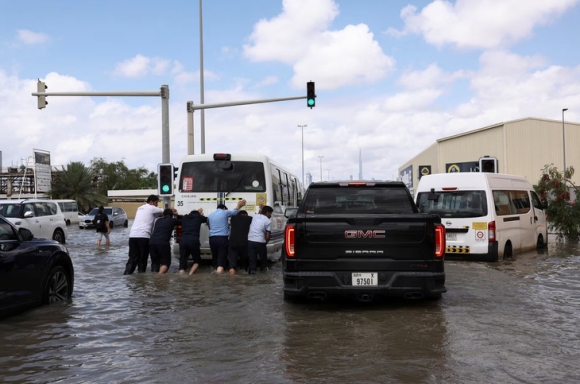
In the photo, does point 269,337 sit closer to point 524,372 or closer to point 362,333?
point 362,333

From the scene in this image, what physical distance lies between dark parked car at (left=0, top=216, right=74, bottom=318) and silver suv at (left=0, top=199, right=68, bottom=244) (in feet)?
37.8

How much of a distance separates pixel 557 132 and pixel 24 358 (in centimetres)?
5884

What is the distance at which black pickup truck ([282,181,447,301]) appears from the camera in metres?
7.66

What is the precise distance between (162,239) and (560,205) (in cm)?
1574

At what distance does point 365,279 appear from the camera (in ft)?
25.2

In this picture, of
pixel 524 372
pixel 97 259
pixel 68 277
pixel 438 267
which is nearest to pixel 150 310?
pixel 68 277

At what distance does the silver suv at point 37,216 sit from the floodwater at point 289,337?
10823 mm

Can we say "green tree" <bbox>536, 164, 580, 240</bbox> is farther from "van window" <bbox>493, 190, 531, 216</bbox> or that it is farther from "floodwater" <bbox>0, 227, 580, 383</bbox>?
"floodwater" <bbox>0, 227, 580, 383</bbox>

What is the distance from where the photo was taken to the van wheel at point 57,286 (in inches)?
344

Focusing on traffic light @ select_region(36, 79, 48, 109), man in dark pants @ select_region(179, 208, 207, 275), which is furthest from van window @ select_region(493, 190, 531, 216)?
traffic light @ select_region(36, 79, 48, 109)

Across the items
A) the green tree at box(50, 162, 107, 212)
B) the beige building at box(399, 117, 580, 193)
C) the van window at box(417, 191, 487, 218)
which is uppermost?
the beige building at box(399, 117, 580, 193)

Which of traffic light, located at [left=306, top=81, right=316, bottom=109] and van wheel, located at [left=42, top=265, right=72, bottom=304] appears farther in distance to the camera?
traffic light, located at [left=306, top=81, right=316, bottom=109]

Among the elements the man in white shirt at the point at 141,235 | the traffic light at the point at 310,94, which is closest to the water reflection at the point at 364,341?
the man in white shirt at the point at 141,235

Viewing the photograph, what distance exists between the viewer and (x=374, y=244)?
7680 millimetres
